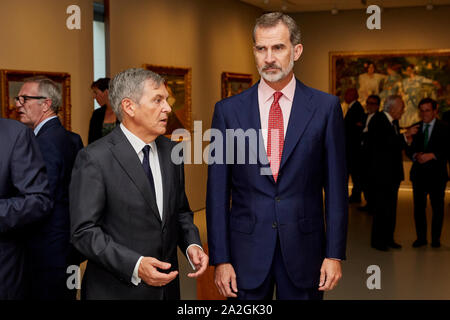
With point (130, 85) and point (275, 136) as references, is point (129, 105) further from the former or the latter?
point (275, 136)

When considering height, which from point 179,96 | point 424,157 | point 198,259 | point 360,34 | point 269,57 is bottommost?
point 198,259

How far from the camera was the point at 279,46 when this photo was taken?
2.73m

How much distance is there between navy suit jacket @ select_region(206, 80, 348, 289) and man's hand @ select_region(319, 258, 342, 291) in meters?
0.05

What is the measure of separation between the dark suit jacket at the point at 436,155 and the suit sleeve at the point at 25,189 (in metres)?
6.08

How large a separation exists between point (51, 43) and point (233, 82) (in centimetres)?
553

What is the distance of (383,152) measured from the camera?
785cm

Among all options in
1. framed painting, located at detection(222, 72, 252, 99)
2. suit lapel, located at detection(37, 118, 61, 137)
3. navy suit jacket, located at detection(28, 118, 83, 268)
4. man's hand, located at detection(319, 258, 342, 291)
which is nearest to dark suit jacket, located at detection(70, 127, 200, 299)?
man's hand, located at detection(319, 258, 342, 291)

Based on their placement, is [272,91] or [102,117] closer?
[272,91]

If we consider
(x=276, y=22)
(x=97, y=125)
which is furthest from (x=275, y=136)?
(x=97, y=125)

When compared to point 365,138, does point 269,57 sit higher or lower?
higher

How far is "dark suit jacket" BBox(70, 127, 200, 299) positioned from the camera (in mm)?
2418

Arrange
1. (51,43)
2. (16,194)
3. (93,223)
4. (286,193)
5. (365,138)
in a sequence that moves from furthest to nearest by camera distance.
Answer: (365,138) → (51,43) → (16,194) → (286,193) → (93,223)

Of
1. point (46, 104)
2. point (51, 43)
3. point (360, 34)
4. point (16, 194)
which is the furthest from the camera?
point (360, 34)
